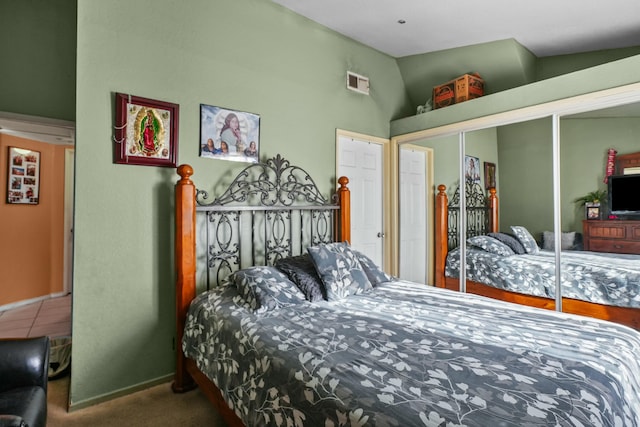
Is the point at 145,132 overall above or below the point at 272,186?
above

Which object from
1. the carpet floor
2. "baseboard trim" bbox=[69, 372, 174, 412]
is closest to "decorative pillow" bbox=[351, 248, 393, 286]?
the carpet floor

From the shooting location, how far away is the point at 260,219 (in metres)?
2.85

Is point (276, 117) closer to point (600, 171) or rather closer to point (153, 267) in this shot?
point (153, 267)

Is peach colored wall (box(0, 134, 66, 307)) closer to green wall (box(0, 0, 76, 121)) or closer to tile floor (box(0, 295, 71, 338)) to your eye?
tile floor (box(0, 295, 71, 338))

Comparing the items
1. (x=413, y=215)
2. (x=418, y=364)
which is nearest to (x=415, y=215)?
(x=413, y=215)

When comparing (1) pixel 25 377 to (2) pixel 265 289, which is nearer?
(1) pixel 25 377

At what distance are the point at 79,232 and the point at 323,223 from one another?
192 cm

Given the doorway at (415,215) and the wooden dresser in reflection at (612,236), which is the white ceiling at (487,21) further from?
the wooden dresser in reflection at (612,236)

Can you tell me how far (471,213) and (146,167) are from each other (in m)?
2.78

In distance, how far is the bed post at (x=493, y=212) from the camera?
300cm

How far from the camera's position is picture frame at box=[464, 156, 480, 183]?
312 cm

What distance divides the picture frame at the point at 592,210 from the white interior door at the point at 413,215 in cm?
134

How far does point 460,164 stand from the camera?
126 inches

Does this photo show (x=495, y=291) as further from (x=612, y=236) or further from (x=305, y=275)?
(x=305, y=275)
